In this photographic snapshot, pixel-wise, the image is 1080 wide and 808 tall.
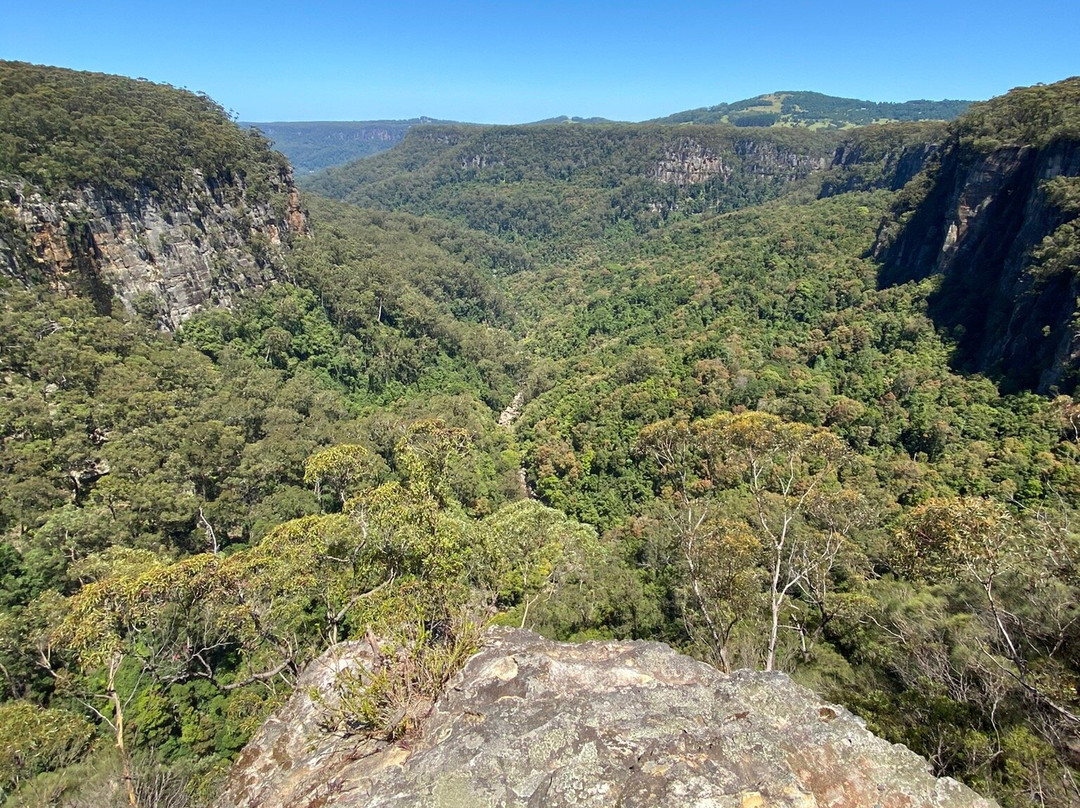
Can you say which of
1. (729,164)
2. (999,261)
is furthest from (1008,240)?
(729,164)

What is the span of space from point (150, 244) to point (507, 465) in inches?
1712

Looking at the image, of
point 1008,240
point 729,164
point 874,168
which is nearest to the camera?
point 1008,240

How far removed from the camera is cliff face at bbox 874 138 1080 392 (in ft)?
135

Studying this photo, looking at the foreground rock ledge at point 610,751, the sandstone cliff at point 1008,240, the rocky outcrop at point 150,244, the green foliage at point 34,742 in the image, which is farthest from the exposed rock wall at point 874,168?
the green foliage at point 34,742

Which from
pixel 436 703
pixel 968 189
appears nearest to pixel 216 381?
pixel 436 703

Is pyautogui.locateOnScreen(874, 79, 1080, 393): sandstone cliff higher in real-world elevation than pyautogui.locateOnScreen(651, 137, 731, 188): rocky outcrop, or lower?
lower

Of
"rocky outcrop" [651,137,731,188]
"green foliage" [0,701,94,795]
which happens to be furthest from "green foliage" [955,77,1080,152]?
"rocky outcrop" [651,137,731,188]

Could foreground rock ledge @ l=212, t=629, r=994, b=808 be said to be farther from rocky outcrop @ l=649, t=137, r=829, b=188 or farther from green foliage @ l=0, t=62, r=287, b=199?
rocky outcrop @ l=649, t=137, r=829, b=188

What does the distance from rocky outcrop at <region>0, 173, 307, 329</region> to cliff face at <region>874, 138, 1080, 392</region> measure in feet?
257

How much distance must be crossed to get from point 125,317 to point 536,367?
1932 inches

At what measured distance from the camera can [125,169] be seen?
5188 centimetres

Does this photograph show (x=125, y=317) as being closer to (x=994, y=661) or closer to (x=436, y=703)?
(x=436, y=703)

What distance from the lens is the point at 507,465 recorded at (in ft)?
169

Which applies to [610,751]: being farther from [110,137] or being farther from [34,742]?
[110,137]
